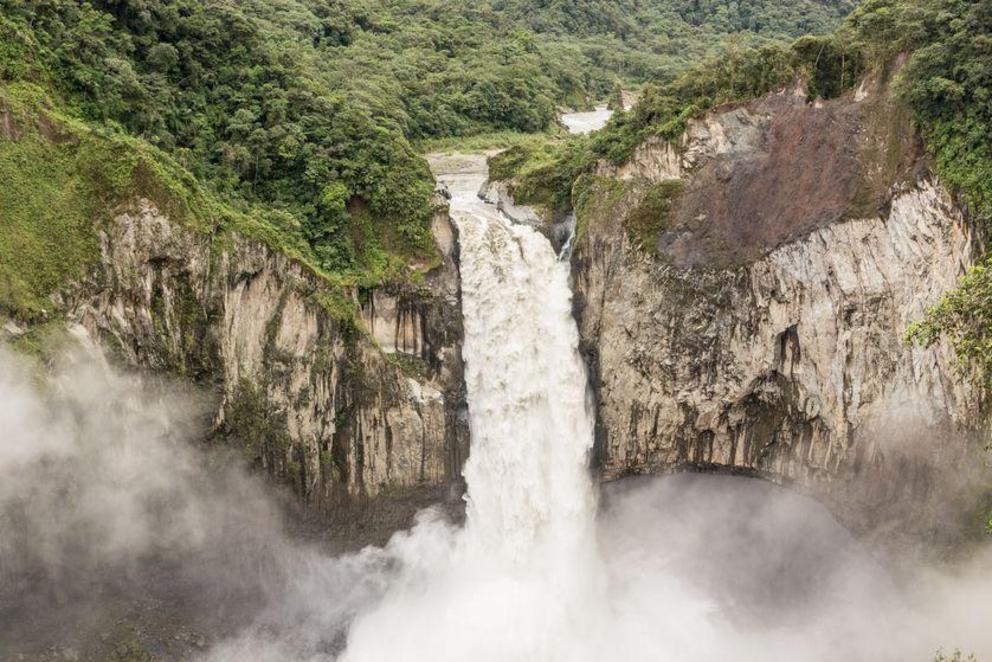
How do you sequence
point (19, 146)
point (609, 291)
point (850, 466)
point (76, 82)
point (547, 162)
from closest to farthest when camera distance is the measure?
point (19, 146) < point (76, 82) < point (850, 466) < point (609, 291) < point (547, 162)

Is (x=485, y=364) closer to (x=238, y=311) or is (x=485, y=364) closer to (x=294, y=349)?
(x=294, y=349)

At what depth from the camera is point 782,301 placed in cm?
2230

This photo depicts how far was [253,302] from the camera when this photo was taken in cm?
2012

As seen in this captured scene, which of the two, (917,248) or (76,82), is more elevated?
(76,82)

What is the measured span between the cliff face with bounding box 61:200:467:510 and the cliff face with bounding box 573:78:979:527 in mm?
5113

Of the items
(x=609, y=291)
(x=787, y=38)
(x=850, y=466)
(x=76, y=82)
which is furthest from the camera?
(x=787, y=38)

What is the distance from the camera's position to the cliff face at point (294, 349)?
18.3 meters

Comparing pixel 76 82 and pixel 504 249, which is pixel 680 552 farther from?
pixel 76 82

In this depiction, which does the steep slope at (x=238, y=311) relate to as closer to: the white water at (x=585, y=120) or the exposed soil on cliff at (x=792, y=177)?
the exposed soil on cliff at (x=792, y=177)

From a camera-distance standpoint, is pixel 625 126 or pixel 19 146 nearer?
pixel 19 146

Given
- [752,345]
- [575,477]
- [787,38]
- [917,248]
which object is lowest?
[575,477]

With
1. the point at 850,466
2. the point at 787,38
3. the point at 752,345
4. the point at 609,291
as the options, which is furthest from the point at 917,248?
the point at 787,38

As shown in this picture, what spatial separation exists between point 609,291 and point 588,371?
105 inches

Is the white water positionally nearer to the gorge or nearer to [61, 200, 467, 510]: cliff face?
the gorge
